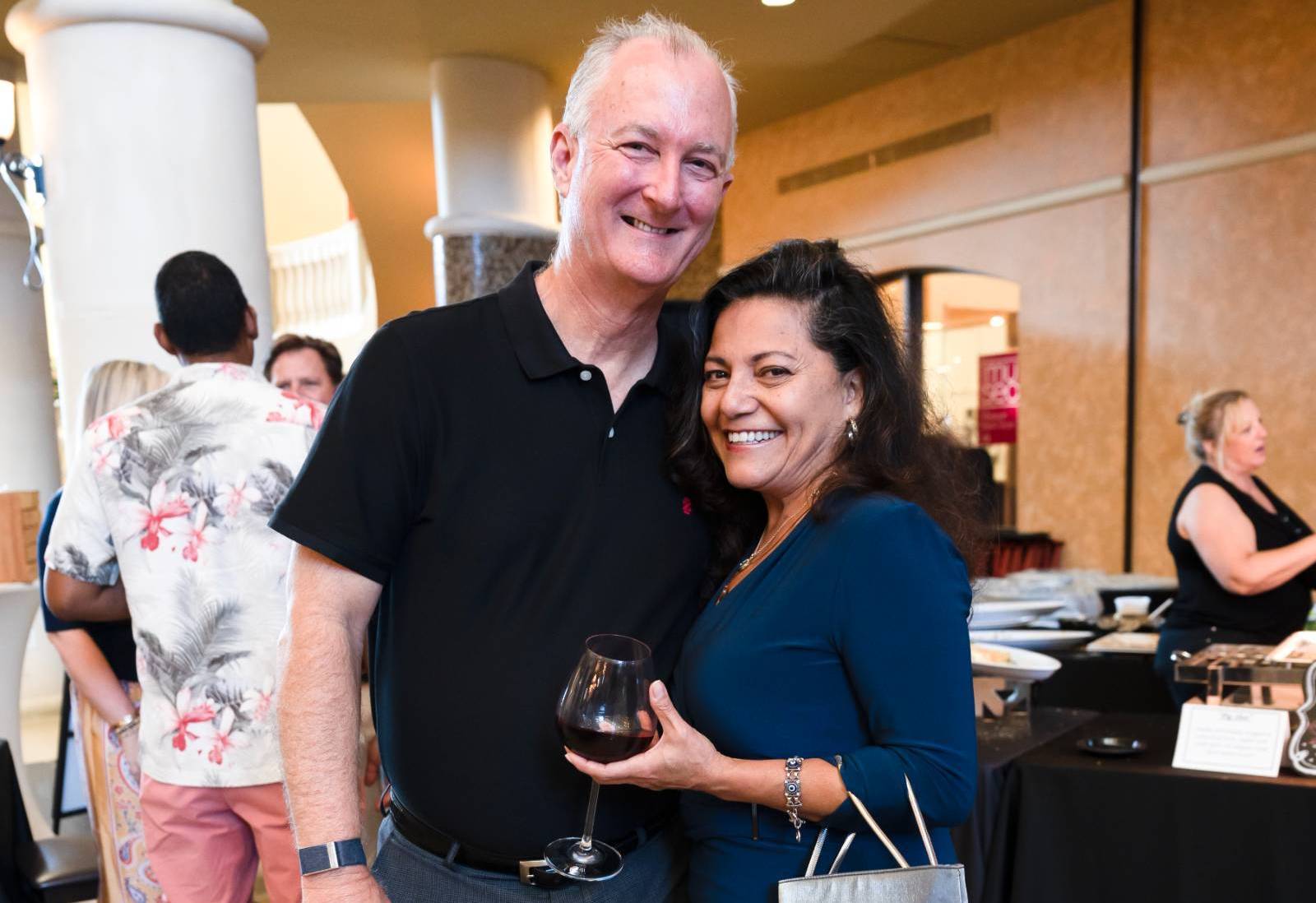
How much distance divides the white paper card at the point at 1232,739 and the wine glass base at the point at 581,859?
1.44 m

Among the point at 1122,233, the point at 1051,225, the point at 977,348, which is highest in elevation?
the point at 1051,225

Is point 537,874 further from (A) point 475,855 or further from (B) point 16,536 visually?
(B) point 16,536

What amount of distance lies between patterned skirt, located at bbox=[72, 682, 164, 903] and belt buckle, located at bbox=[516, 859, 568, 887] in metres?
1.37

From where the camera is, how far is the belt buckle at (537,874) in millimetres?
→ 1331

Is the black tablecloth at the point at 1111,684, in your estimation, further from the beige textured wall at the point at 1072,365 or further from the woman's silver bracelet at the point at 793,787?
the beige textured wall at the point at 1072,365

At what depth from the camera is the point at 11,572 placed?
3.47 m

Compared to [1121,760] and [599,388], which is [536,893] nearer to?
[599,388]

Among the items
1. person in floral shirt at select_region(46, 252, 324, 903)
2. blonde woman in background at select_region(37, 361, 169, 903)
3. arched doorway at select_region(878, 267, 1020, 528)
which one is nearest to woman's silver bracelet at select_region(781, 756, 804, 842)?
person in floral shirt at select_region(46, 252, 324, 903)

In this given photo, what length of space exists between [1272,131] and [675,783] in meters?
6.63

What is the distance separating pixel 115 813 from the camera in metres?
2.45

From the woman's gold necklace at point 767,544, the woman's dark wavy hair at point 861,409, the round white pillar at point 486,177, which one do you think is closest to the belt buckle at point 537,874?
the woman's gold necklace at point 767,544

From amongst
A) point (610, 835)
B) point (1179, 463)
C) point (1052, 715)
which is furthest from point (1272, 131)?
point (610, 835)

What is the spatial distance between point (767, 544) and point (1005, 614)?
240cm

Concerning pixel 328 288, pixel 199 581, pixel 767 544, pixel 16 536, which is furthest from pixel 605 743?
pixel 328 288
